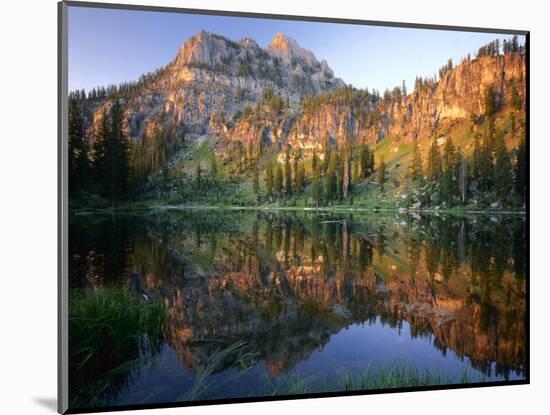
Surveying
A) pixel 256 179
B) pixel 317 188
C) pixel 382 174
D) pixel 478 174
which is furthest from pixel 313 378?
pixel 478 174

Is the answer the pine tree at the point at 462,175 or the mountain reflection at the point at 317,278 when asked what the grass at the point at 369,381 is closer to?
the mountain reflection at the point at 317,278

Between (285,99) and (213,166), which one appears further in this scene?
(285,99)

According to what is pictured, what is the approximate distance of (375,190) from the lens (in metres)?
6.14

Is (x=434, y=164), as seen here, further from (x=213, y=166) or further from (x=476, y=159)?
(x=213, y=166)

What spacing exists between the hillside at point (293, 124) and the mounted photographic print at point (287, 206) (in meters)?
0.02

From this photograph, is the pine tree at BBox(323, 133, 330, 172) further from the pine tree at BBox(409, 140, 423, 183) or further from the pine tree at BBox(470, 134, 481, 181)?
the pine tree at BBox(470, 134, 481, 181)

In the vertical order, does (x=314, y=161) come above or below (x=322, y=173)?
above

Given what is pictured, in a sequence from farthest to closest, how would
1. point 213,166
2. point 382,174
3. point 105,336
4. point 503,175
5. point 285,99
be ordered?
1. point 503,175
2. point 382,174
3. point 285,99
4. point 213,166
5. point 105,336

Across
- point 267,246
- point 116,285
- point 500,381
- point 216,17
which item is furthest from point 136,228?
point 500,381

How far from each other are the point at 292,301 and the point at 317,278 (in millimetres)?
Result: 362

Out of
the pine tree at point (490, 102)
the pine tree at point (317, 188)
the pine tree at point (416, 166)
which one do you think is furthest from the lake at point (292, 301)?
the pine tree at point (490, 102)

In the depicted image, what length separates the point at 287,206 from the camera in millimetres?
6004

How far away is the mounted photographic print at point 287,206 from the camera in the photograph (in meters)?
5.21

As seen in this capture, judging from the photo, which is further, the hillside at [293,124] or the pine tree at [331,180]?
the pine tree at [331,180]
